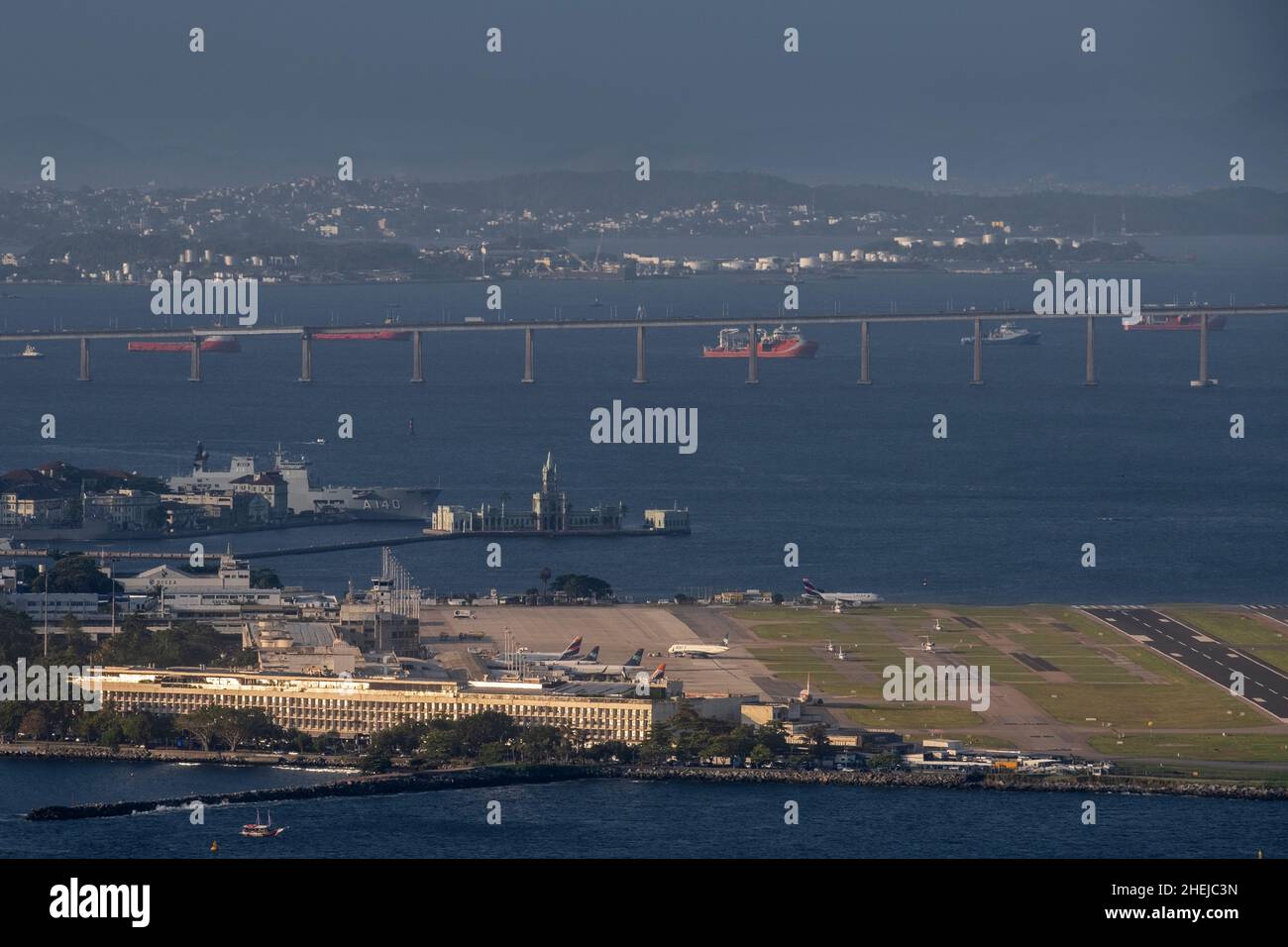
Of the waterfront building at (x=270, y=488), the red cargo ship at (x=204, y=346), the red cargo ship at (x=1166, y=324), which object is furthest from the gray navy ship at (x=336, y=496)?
the red cargo ship at (x=1166, y=324)

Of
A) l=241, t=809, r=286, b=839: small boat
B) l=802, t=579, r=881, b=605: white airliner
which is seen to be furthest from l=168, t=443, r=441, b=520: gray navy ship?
l=241, t=809, r=286, b=839: small boat

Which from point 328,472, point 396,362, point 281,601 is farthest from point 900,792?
point 396,362

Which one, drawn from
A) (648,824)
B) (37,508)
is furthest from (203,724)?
(37,508)

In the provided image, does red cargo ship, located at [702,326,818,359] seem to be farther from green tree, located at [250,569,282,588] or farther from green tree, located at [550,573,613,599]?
green tree, located at [250,569,282,588]

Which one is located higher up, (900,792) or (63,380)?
(63,380)

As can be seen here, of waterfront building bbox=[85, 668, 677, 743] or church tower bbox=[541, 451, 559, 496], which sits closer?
waterfront building bbox=[85, 668, 677, 743]

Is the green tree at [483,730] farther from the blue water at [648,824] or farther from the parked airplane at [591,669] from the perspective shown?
the parked airplane at [591,669]

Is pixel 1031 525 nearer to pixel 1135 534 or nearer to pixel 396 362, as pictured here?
pixel 1135 534
